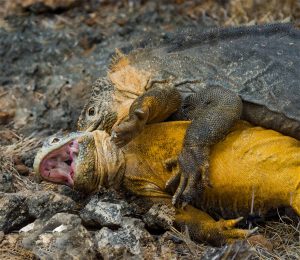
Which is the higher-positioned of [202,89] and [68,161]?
[202,89]

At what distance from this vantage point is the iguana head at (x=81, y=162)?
446 cm

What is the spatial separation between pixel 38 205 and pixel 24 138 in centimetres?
132

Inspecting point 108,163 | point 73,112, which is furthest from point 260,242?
point 73,112

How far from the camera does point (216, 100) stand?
15.1ft

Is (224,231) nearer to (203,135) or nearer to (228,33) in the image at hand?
(203,135)

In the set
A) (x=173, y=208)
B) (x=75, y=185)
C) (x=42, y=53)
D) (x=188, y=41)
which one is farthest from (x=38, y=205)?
(x=42, y=53)

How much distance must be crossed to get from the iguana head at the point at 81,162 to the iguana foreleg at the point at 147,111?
0.18 metres

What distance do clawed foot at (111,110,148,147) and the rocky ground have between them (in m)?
0.41

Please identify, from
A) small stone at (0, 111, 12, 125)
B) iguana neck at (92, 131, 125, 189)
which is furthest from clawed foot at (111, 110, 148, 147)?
small stone at (0, 111, 12, 125)

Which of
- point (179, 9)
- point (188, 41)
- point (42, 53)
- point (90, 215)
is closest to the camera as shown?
point (90, 215)

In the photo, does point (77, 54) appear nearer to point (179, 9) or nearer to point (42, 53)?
point (42, 53)

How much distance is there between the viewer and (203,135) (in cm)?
444

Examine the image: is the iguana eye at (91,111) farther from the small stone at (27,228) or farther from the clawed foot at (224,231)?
the clawed foot at (224,231)

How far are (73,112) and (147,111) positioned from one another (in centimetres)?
163
